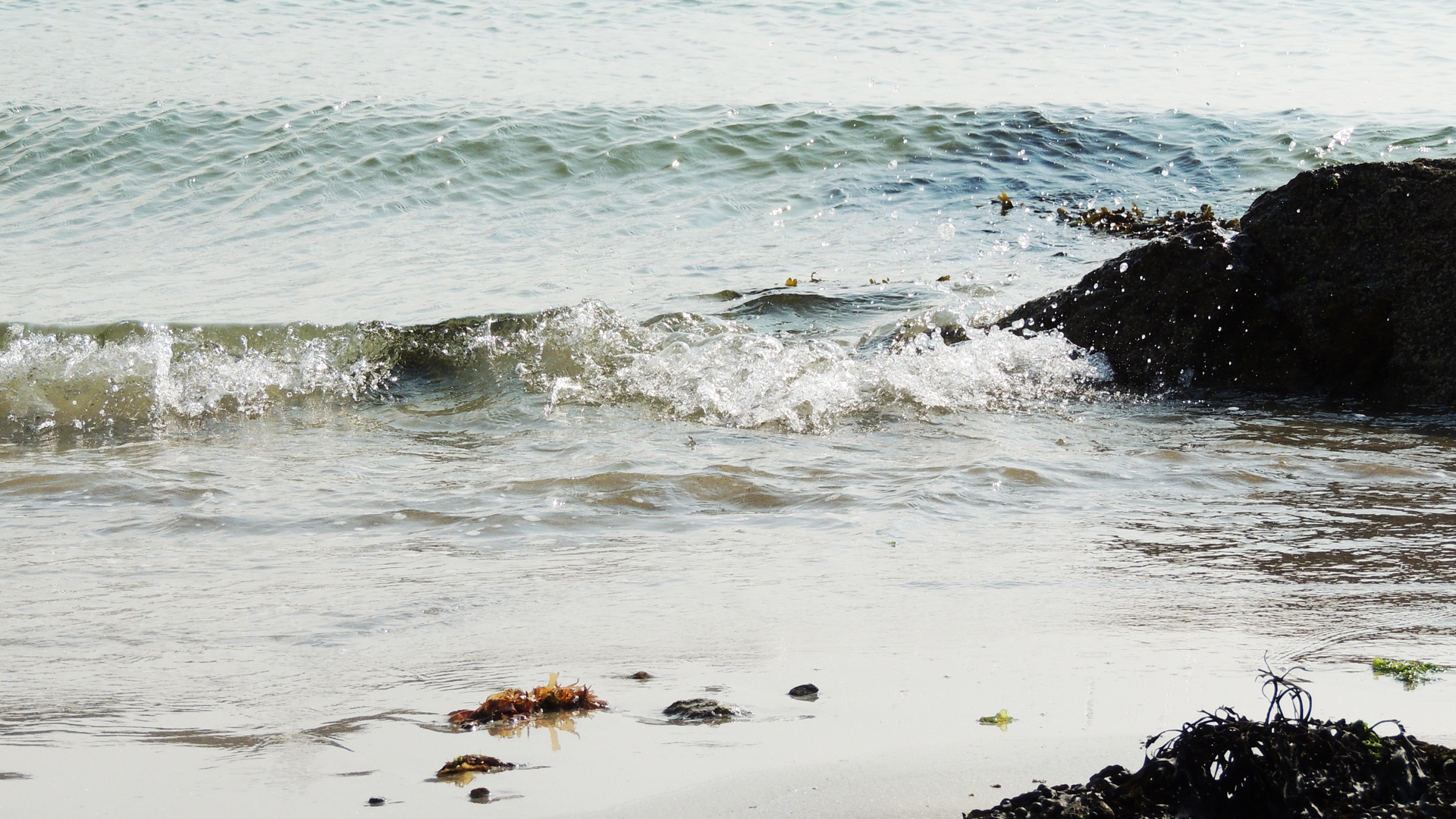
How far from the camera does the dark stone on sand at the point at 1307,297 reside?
5.48 m

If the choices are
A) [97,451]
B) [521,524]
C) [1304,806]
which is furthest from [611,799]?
[97,451]

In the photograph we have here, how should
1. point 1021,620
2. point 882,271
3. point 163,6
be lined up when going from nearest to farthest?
point 1021,620, point 882,271, point 163,6

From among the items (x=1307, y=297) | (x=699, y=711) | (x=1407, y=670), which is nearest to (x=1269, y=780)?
(x=1407, y=670)

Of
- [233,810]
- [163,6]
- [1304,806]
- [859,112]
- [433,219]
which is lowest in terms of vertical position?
[233,810]

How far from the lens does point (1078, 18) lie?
880 inches

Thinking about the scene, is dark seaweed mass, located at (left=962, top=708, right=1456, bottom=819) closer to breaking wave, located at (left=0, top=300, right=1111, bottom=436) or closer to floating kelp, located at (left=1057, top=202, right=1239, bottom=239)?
breaking wave, located at (left=0, top=300, right=1111, bottom=436)

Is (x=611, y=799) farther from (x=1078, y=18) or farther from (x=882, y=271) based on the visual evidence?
(x=1078, y=18)

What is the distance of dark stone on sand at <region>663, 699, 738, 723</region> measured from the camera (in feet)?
7.63

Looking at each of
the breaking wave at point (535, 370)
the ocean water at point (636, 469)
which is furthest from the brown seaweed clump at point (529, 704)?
the breaking wave at point (535, 370)

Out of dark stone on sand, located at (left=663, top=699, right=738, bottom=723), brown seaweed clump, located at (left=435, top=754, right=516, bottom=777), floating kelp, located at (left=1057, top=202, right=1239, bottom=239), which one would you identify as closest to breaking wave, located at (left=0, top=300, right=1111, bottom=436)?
dark stone on sand, located at (left=663, top=699, right=738, bottom=723)

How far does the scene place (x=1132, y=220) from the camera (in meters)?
10.7

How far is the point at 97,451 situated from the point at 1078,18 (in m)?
20.9

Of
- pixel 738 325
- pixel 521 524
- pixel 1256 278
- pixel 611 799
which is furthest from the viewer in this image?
pixel 738 325

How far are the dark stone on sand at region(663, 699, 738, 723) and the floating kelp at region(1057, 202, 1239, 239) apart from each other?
8625mm
